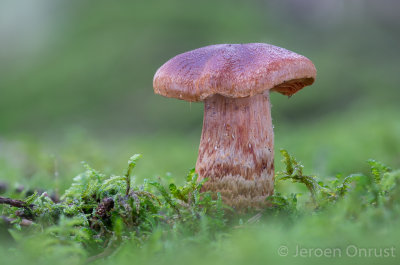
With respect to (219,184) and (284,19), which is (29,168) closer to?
(219,184)

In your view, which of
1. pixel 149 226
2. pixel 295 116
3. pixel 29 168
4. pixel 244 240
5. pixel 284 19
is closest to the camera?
pixel 244 240

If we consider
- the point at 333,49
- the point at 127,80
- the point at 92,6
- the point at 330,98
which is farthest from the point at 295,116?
the point at 92,6

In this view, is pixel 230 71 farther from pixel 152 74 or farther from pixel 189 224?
pixel 152 74

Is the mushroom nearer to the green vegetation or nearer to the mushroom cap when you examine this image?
the mushroom cap

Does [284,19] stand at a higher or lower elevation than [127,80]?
higher

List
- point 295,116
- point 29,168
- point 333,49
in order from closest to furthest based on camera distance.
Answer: point 29,168 → point 295,116 → point 333,49

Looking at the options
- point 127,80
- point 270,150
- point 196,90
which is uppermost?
point 127,80

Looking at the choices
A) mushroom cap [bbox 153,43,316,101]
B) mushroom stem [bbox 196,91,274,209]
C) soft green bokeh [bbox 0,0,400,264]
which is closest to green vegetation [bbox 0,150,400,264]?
mushroom stem [bbox 196,91,274,209]
